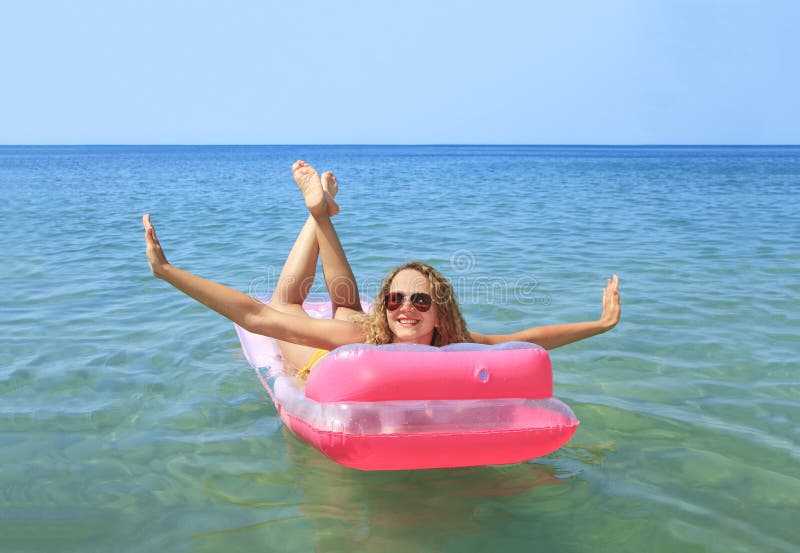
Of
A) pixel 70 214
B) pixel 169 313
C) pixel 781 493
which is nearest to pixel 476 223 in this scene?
pixel 169 313

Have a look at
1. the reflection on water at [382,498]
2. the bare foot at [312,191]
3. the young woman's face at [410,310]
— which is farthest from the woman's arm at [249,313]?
the bare foot at [312,191]

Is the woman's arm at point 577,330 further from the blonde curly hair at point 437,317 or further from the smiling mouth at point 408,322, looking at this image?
the smiling mouth at point 408,322

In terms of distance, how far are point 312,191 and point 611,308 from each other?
1.53m

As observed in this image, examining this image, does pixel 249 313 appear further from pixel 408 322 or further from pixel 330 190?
pixel 330 190

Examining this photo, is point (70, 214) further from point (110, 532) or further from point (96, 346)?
point (110, 532)

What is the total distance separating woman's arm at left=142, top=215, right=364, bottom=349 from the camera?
2.26 m

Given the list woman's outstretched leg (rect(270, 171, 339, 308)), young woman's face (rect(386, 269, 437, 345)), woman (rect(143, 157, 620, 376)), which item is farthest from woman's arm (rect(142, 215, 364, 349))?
woman's outstretched leg (rect(270, 171, 339, 308))

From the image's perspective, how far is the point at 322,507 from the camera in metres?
2.43

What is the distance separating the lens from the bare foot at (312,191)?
341 centimetres

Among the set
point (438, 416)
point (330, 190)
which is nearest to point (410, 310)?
point (438, 416)

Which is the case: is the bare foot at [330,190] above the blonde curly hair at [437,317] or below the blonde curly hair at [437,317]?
above

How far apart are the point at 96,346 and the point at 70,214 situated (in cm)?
816

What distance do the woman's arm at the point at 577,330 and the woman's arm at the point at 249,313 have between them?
1.97 ft

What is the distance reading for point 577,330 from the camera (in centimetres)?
281
